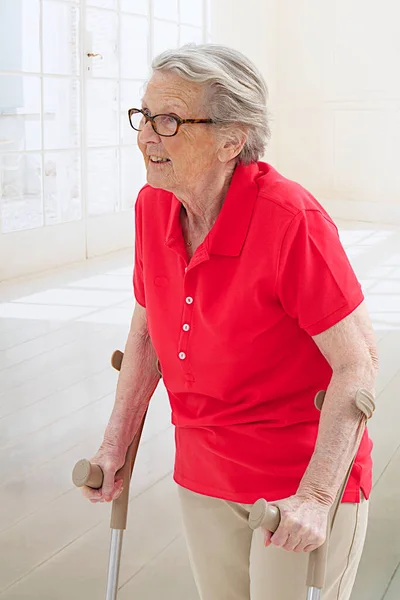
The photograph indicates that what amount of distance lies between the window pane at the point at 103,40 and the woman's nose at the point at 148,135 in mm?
5434

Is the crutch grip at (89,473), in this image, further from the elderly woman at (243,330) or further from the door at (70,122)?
the door at (70,122)

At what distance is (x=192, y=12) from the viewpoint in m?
7.54

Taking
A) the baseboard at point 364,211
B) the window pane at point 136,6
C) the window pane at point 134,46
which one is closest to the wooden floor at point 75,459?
the window pane at point 134,46

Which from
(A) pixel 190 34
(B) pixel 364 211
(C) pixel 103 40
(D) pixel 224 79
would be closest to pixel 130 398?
(D) pixel 224 79

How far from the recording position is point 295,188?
130cm

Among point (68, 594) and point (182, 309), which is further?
point (68, 594)

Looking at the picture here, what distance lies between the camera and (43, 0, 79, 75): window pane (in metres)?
6.07

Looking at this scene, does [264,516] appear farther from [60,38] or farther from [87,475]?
[60,38]

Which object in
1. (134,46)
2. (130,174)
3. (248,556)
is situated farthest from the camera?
(130,174)

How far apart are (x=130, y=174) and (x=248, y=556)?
5.79 meters

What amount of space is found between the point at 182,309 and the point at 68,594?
1105 mm

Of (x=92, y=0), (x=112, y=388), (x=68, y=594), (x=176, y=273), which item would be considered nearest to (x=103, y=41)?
(x=92, y=0)

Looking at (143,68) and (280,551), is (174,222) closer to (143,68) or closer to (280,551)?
(280,551)

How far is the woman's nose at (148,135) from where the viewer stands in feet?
4.24
